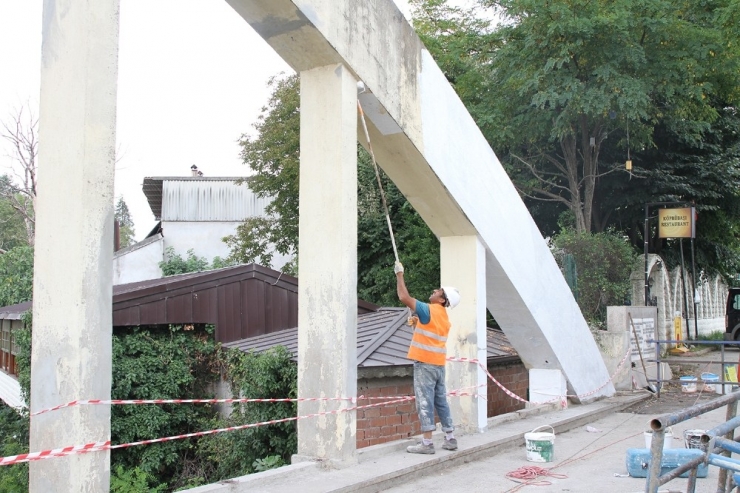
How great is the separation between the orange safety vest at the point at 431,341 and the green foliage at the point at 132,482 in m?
6.54

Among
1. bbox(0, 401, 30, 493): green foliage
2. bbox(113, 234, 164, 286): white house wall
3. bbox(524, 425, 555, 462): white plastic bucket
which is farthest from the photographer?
bbox(113, 234, 164, 286): white house wall

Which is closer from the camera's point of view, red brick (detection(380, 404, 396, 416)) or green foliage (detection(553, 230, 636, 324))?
red brick (detection(380, 404, 396, 416))

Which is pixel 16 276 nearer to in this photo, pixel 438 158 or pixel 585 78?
pixel 585 78

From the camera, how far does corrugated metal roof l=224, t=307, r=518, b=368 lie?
9328 mm

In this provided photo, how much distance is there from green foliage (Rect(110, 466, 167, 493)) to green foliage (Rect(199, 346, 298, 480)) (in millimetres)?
1034

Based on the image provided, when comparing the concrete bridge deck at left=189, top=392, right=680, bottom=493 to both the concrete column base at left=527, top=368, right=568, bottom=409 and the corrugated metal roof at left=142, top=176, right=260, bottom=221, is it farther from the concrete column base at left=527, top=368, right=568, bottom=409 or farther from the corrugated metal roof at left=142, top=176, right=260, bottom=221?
the corrugated metal roof at left=142, top=176, right=260, bottom=221

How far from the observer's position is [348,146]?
6344 mm

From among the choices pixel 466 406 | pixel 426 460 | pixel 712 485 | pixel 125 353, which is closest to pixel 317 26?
pixel 426 460

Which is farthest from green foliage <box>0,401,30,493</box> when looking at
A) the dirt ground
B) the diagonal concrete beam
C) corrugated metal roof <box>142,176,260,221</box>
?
corrugated metal roof <box>142,176,260,221</box>

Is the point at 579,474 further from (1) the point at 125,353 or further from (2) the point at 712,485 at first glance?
(1) the point at 125,353

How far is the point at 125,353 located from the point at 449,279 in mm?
6387

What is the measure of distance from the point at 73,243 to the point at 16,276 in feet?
73.2

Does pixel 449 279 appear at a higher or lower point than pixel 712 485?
higher

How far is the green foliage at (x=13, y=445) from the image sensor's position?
13641 millimetres
